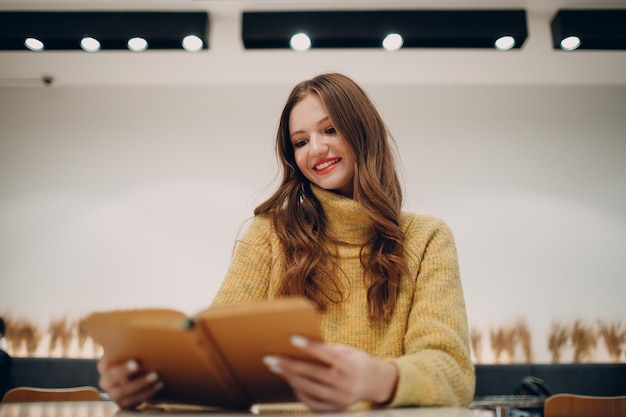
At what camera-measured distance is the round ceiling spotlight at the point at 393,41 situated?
9.21 ft

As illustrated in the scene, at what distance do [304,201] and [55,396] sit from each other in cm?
186

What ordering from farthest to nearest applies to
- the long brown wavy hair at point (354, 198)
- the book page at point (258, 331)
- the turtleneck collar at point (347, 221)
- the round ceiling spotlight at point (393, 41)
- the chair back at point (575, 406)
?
the round ceiling spotlight at point (393, 41) → the chair back at point (575, 406) → the turtleneck collar at point (347, 221) → the long brown wavy hair at point (354, 198) → the book page at point (258, 331)

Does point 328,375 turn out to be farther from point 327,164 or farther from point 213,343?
point 327,164

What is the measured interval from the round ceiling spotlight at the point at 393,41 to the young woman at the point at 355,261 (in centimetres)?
163

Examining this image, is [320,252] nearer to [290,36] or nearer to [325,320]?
[325,320]

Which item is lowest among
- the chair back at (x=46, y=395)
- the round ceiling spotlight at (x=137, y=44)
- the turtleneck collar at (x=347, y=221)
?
the chair back at (x=46, y=395)

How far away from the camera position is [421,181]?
3803mm

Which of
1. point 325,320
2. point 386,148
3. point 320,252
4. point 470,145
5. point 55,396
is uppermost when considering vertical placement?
point 470,145

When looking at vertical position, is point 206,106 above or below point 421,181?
above

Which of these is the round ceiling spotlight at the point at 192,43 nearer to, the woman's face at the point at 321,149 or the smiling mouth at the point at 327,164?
the woman's face at the point at 321,149

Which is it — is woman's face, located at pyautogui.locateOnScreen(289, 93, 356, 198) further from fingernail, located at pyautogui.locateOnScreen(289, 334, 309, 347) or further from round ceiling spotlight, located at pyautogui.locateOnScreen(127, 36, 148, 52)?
round ceiling spotlight, located at pyautogui.locateOnScreen(127, 36, 148, 52)

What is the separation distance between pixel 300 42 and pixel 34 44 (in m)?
1.83

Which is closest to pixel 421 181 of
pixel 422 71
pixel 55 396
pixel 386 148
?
pixel 422 71

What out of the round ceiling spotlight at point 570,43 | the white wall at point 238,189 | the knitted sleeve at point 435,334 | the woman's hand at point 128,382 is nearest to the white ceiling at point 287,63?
the white wall at point 238,189
